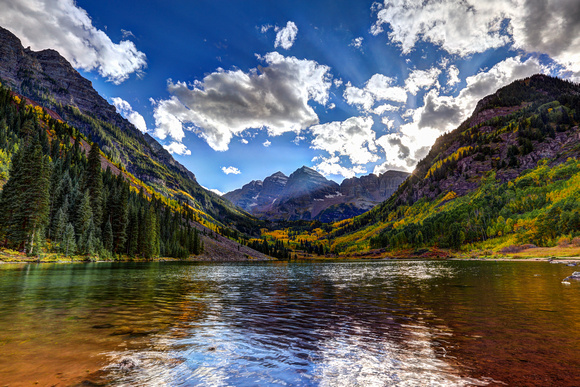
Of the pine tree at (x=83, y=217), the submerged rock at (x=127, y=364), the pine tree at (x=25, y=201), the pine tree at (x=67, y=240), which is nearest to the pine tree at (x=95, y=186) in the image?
the pine tree at (x=83, y=217)

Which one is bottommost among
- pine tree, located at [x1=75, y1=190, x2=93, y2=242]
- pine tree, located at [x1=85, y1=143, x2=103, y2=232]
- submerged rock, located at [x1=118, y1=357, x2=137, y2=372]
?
submerged rock, located at [x1=118, y1=357, x2=137, y2=372]

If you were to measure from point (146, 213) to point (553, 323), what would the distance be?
15185 centimetres

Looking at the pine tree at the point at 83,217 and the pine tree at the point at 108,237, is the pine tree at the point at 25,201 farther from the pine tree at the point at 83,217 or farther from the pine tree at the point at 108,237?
the pine tree at the point at 108,237

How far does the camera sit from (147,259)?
136375 mm

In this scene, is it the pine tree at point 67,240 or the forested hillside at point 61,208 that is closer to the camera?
the forested hillside at point 61,208

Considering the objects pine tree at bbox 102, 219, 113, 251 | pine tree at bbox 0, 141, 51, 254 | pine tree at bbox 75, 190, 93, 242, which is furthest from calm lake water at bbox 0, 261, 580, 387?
pine tree at bbox 102, 219, 113, 251

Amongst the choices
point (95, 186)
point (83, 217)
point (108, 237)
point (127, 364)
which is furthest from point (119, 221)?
point (127, 364)

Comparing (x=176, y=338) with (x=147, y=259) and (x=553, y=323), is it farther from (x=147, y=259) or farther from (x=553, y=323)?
(x=147, y=259)

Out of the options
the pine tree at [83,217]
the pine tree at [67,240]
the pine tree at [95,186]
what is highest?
the pine tree at [95,186]

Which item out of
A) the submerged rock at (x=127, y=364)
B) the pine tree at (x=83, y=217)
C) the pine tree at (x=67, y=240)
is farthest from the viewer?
the pine tree at (x=83, y=217)

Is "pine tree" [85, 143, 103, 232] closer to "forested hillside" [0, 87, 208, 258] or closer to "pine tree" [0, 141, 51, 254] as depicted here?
"forested hillside" [0, 87, 208, 258]

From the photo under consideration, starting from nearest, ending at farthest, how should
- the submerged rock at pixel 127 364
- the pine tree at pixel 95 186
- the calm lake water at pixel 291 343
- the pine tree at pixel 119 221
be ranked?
the calm lake water at pixel 291 343, the submerged rock at pixel 127 364, the pine tree at pixel 95 186, the pine tree at pixel 119 221

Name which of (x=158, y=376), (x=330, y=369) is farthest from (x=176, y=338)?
A: (x=330, y=369)

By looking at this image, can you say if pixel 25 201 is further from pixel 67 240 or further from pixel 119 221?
pixel 119 221
